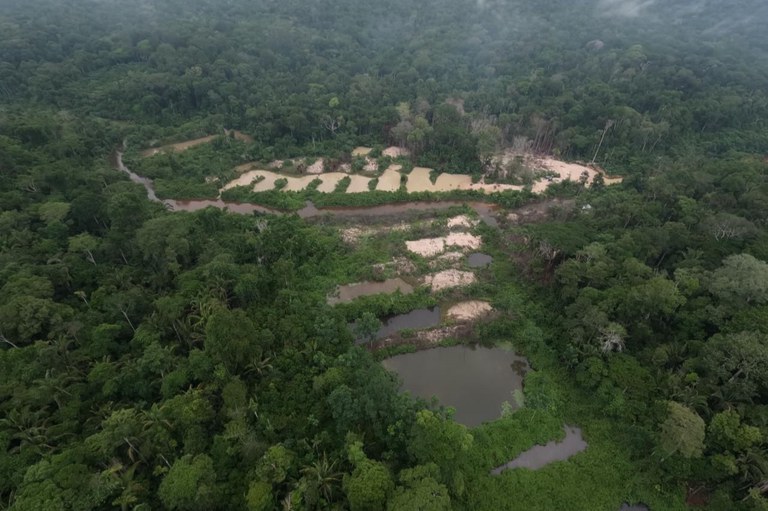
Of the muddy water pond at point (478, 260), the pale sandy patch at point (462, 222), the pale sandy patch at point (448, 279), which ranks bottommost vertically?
the pale sandy patch at point (448, 279)

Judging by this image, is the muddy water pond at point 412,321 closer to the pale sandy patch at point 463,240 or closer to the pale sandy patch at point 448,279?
the pale sandy patch at point 448,279

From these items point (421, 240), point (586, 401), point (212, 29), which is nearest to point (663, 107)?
point (421, 240)

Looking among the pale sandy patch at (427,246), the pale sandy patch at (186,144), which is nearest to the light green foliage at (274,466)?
the pale sandy patch at (427,246)

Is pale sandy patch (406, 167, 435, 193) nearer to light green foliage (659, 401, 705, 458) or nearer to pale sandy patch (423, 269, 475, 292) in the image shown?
pale sandy patch (423, 269, 475, 292)

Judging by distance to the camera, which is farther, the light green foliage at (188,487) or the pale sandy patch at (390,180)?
the pale sandy patch at (390,180)

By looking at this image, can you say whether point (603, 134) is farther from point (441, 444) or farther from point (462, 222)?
point (441, 444)

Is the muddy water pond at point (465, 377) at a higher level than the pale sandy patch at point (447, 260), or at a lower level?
lower

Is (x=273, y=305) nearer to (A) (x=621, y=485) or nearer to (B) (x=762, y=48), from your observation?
(A) (x=621, y=485)
